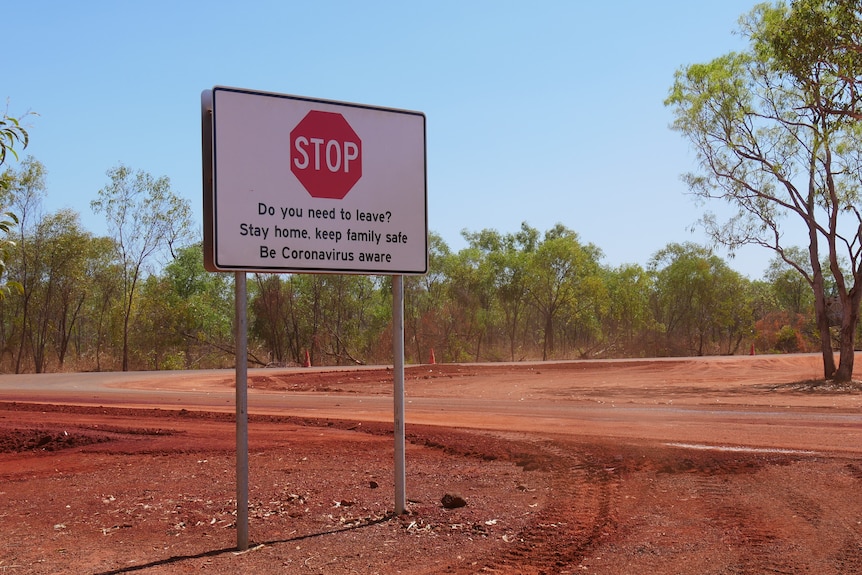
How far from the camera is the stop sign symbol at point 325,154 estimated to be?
20.7ft

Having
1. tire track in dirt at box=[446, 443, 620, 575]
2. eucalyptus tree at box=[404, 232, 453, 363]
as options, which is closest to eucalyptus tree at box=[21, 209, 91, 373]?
eucalyptus tree at box=[404, 232, 453, 363]

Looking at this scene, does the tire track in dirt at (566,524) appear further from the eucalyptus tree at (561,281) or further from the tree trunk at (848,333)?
the eucalyptus tree at (561,281)

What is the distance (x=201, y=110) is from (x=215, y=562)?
330 centimetres

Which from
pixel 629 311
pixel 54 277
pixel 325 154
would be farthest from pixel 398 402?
pixel 629 311

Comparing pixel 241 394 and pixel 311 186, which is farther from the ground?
pixel 311 186

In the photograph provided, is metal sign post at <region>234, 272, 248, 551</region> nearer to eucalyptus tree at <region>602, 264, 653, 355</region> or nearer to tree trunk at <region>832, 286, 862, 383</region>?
tree trunk at <region>832, 286, 862, 383</region>

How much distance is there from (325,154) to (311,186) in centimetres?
30

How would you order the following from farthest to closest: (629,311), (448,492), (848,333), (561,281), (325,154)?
1. (629,311)
2. (561,281)
3. (848,333)
4. (448,492)
5. (325,154)

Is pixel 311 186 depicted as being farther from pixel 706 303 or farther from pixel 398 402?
pixel 706 303

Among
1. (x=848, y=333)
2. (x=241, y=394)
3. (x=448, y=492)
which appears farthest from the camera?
(x=848, y=333)

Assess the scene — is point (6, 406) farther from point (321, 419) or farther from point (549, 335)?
point (549, 335)

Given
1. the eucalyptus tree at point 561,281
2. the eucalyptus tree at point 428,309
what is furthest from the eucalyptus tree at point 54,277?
the eucalyptus tree at point 561,281

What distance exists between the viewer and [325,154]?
253 inches

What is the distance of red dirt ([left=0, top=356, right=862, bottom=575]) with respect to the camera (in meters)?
5.45
